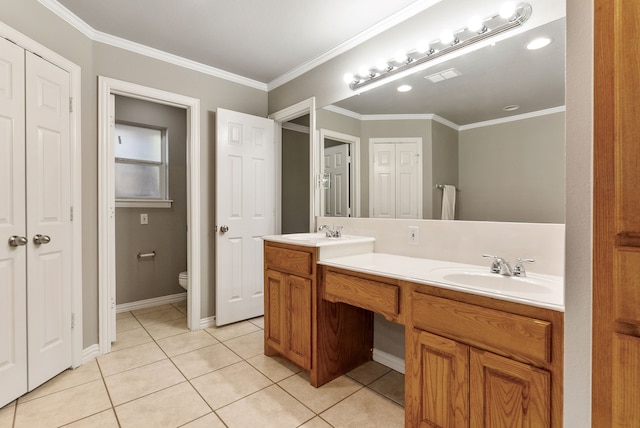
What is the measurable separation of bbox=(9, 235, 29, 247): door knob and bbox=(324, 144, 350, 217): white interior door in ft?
6.57

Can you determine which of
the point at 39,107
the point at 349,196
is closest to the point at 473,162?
the point at 349,196

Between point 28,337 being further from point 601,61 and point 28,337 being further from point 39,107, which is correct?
point 601,61

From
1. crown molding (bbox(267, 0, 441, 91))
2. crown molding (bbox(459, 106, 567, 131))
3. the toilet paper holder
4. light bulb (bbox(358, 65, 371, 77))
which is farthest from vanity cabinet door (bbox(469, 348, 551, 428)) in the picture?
the toilet paper holder

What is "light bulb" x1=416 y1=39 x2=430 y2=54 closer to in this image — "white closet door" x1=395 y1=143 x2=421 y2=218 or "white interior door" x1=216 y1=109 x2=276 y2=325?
"white closet door" x1=395 y1=143 x2=421 y2=218

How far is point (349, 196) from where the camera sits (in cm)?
248

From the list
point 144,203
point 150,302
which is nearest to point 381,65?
point 144,203

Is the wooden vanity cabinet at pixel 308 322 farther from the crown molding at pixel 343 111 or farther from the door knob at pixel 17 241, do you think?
the door knob at pixel 17 241

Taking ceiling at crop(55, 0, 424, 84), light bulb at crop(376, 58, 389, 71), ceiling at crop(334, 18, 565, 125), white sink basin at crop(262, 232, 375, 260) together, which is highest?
ceiling at crop(55, 0, 424, 84)

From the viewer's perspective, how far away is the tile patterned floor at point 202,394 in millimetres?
1581

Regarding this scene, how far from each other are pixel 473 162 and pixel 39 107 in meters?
2.63

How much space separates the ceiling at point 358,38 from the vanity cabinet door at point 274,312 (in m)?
1.41

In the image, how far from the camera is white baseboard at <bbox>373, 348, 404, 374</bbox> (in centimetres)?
208

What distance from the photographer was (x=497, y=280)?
145cm

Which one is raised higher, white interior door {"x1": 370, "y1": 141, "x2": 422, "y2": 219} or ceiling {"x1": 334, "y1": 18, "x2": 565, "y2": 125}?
ceiling {"x1": 334, "y1": 18, "x2": 565, "y2": 125}
